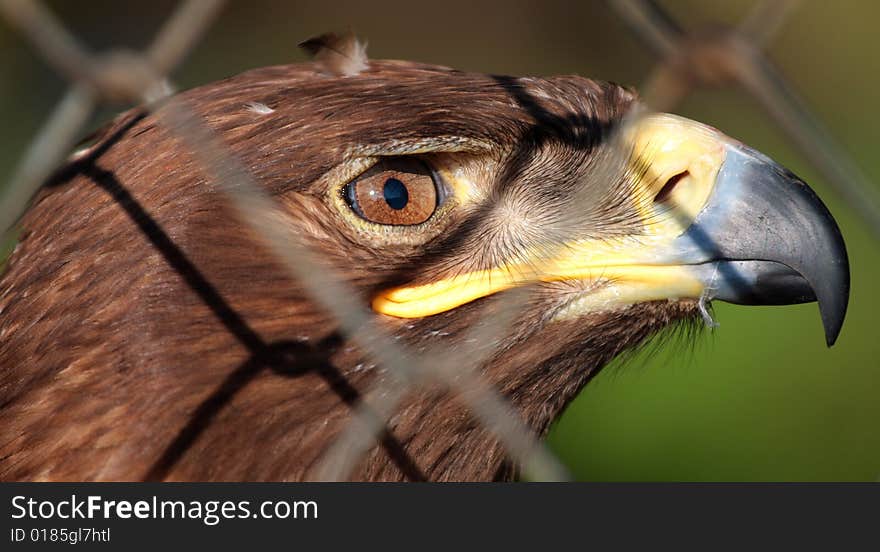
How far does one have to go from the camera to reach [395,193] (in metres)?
2.02

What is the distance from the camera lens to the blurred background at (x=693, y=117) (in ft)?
15.9

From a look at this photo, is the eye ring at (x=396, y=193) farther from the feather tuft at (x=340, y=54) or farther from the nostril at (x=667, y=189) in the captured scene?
the nostril at (x=667, y=189)

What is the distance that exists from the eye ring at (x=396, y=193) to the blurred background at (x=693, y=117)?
24.3 inches

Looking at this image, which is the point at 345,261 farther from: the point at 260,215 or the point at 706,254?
the point at 706,254

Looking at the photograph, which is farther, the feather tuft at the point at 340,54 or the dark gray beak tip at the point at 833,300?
the feather tuft at the point at 340,54

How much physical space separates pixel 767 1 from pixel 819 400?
4.04 m

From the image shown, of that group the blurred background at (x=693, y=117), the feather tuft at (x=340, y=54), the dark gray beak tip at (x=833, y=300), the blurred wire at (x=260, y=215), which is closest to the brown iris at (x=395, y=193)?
the blurred wire at (x=260, y=215)

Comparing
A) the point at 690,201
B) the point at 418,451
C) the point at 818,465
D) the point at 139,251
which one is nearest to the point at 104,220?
the point at 139,251

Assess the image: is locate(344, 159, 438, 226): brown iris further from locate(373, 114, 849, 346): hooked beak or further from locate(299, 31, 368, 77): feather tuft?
locate(299, 31, 368, 77): feather tuft

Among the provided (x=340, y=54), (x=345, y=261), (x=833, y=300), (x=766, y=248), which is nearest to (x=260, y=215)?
(x=345, y=261)

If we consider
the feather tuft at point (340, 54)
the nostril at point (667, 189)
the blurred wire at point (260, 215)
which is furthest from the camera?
the feather tuft at point (340, 54)

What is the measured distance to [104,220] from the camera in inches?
79.1

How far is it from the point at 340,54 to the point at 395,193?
38cm

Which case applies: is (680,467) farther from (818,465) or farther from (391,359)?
(391,359)
